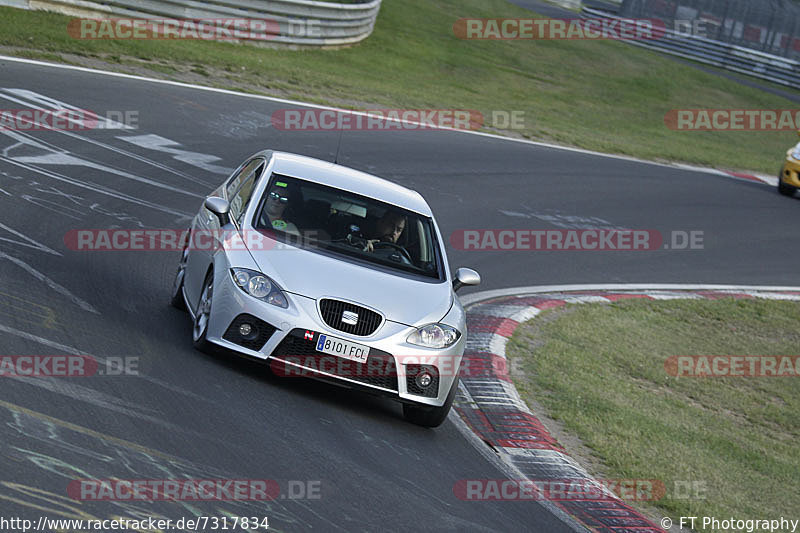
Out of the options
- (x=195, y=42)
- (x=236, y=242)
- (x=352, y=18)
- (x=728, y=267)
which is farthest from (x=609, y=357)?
(x=352, y=18)

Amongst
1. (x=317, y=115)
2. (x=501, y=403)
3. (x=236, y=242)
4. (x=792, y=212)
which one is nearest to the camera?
(x=236, y=242)

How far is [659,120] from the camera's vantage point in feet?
106

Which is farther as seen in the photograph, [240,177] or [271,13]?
[271,13]

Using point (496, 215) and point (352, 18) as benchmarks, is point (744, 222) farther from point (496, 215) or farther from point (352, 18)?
point (352, 18)

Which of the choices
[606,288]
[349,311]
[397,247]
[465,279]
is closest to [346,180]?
[397,247]

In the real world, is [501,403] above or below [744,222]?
above

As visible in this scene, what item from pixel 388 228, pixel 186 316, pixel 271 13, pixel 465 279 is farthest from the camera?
pixel 271 13

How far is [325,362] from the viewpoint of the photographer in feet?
24.0

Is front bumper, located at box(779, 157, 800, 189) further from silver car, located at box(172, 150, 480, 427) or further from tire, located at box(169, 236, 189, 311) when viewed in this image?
tire, located at box(169, 236, 189, 311)

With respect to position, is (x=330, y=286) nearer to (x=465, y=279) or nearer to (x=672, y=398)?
(x=465, y=279)

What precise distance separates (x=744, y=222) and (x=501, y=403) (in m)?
12.8

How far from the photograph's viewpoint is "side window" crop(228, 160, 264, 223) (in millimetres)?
8531

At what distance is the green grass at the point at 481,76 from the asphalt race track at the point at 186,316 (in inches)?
110

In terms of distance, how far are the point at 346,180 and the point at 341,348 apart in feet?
6.80
